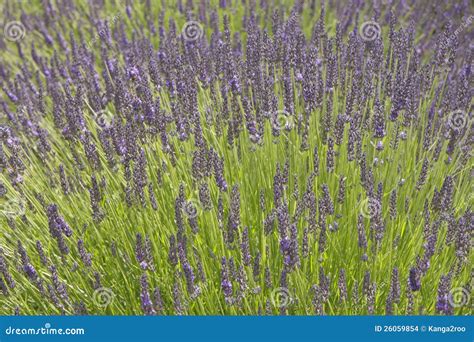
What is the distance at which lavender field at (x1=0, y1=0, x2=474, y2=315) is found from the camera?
2369mm

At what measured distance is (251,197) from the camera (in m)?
3.07

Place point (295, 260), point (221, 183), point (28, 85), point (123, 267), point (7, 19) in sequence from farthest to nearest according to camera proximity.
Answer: point (7, 19), point (28, 85), point (123, 267), point (221, 183), point (295, 260)

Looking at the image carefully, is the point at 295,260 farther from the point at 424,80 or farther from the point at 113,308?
the point at 424,80

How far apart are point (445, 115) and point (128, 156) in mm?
1763

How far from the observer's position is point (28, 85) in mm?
4184

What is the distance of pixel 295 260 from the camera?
2.20 metres

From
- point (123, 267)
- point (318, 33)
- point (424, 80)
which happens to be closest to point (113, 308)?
point (123, 267)

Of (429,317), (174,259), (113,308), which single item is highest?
(174,259)

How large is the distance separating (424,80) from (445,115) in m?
0.23

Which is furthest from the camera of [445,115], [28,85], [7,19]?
[7,19]

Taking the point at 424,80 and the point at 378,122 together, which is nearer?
the point at 378,122

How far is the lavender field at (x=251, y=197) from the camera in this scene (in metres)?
2.37

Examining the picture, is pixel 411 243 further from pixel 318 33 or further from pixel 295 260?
pixel 318 33

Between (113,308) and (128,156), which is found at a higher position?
(128,156)
